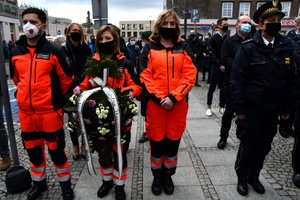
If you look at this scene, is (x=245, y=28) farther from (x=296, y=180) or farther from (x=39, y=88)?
(x=39, y=88)

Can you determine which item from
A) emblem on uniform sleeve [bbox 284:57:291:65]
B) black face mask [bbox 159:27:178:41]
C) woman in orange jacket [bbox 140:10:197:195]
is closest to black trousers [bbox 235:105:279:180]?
emblem on uniform sleeve [bbox 284:57:291:65]

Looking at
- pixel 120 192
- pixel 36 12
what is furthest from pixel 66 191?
pixel 36 12

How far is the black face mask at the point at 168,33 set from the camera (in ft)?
10.1

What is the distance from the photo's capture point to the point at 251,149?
3205 mm

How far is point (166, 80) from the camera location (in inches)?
120

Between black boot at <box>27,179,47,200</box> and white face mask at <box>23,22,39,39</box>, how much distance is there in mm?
1718

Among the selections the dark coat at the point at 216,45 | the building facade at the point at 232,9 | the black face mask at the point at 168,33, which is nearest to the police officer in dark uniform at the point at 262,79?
the black face mask at the point at 168,33

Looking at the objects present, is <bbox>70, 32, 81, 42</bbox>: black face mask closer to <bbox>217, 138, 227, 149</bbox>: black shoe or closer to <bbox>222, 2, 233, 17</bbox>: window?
<bbox>217, 138, 227, 149</bbox>: black shoe

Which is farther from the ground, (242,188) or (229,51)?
(229,51)

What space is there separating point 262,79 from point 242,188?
1356 mm

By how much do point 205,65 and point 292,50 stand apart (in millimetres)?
8803

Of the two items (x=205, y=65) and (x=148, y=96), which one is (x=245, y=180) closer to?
(x=148, y=96)

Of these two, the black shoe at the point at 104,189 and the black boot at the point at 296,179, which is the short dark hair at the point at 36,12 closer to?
the black shoe at the point at 104,189

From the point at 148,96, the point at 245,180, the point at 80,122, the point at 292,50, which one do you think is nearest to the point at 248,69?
the point at 292,50
